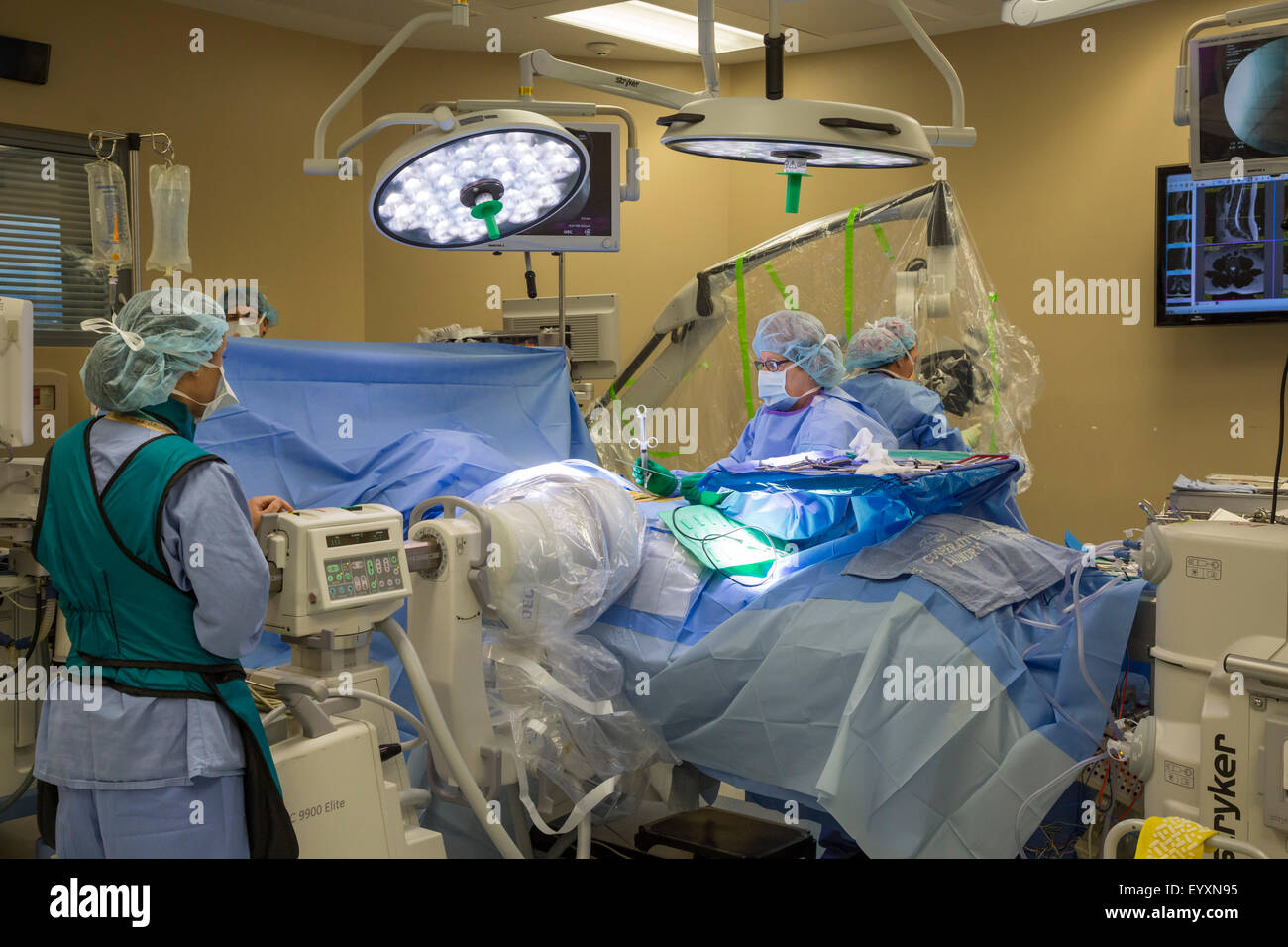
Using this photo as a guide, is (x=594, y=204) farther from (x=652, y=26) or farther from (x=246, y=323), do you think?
(x=652, y=26)

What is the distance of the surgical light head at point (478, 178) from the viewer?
2.30m

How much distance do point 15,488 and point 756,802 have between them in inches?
74.8

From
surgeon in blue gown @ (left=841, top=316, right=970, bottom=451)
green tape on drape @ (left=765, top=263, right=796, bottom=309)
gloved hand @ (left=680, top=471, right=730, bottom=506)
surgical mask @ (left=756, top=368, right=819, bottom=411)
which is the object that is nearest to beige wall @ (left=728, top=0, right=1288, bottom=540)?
surgeon in blue gown @ (left=841, top=316, right=970, bottom=451)

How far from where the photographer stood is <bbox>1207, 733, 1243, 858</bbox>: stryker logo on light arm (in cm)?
156

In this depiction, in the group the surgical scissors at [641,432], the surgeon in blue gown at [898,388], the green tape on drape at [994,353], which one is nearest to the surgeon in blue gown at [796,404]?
the surgeon in blue gown at [898,388]

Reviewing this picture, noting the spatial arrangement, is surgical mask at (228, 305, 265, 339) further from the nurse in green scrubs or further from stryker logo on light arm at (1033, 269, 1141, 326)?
Answer: stryker logo on light arm at (1033, 269, 1141, 326)

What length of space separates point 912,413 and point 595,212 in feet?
3.72

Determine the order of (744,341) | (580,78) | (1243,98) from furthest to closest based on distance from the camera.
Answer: (744,341) → (580,78) → (1243,98)

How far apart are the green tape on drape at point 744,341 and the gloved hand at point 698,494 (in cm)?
97

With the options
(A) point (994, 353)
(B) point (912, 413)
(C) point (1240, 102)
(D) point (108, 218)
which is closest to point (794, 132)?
(C) point (1240, 102)

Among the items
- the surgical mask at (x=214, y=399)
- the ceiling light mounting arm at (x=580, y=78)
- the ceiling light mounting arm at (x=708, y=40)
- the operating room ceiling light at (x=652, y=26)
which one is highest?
the operating room ceiling light at (x=652, y=26)

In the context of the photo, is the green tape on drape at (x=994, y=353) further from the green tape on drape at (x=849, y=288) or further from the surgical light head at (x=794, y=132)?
the surgical light head at (x=794, y=132)

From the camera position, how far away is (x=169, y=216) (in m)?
3.52

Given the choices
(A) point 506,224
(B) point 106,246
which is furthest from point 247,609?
(B) point 106,246
